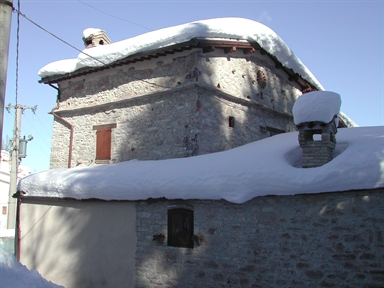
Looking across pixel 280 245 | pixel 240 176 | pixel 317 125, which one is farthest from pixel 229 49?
pixel 280 245

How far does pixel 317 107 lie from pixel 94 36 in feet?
31.1

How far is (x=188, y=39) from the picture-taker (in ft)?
28.5

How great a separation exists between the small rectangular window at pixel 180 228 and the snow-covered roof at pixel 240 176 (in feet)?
1.09

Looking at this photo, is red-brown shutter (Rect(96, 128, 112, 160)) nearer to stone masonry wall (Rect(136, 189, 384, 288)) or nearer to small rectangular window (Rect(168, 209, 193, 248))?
stone masonry wall (Rect(136, 189, 384, 288))

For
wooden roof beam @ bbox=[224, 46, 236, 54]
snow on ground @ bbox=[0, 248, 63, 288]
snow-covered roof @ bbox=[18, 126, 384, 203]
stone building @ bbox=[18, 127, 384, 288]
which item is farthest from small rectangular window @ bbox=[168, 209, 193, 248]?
wooden roof beam @ bbox=[224, 46, 236, 54]

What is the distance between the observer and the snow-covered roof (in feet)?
15.7

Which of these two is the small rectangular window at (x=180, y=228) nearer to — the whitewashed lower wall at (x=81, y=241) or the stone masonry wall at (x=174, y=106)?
the whitewashed lower wall at (x=81, y=241)

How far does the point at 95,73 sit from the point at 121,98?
1.45 metres

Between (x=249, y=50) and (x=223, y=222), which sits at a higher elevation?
(x=249, y=50)


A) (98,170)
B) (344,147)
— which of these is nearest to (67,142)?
(98,170)

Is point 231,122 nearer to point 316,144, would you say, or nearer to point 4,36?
point 316,144

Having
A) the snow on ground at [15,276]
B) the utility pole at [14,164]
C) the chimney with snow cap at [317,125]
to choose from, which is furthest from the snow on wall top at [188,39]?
the utility pole at [14,164]

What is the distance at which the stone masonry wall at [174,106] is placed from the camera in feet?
29.2

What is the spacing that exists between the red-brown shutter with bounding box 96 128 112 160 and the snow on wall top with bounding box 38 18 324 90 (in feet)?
6.81
